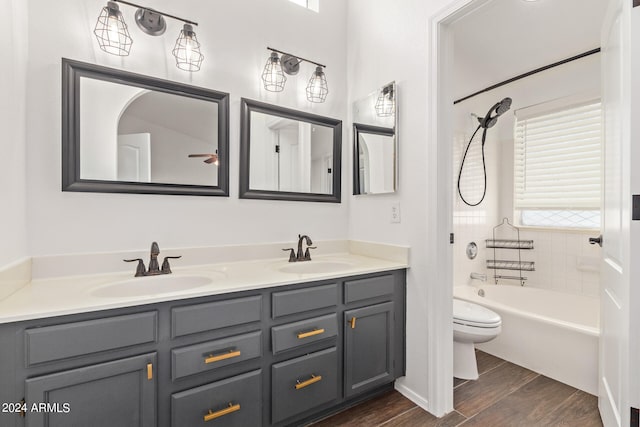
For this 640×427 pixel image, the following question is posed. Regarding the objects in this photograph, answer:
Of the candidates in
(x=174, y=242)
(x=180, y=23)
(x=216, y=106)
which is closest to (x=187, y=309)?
(x=174, y=242)

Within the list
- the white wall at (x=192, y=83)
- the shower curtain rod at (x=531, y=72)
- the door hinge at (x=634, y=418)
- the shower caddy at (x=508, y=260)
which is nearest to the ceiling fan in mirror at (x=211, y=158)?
the white wall at (x=192, y=83)

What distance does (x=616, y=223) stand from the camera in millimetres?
1275

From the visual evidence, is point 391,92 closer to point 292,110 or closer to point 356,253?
A: point 292,110

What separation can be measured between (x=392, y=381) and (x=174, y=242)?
4.99 feet

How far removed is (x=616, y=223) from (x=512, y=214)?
6.65ft

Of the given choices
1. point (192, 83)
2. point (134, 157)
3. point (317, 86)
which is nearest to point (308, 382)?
point (134, 157)

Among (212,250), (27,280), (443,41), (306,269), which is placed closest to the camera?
(27,280)

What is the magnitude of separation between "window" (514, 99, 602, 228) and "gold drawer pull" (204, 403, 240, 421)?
3064 mm

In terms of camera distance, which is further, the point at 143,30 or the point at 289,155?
the point at 289,155

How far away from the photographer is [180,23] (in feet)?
5.72

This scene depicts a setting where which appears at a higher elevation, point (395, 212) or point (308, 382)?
point (395, 212)

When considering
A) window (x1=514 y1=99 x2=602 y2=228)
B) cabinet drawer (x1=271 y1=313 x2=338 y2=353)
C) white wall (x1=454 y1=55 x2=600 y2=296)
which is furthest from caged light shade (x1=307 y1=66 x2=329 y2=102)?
window (x1=514 y1=99 x2=602 y2=228)

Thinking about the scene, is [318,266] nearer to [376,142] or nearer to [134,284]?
[376,142]

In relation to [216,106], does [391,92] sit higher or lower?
higher
